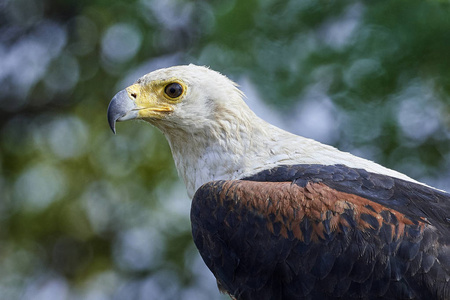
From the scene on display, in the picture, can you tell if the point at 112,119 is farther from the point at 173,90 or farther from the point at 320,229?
the point at 320,229

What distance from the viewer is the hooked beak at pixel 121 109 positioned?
16.0 ft

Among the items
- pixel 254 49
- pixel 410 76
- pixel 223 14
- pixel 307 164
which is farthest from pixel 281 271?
pixel 223 14

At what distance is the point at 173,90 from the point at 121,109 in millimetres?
471

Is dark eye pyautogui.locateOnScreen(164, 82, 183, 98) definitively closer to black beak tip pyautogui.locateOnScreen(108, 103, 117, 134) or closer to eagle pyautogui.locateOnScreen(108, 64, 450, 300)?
black beak tip pyautogui.locateOnScreen(108, 103, 117, 134)

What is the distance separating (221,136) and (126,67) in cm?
726

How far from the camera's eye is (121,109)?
4.91 metres

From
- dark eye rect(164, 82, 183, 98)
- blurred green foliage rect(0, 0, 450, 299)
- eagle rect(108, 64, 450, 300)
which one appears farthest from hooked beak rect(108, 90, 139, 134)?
blurred green foliage rect(0, 0, 450, 299)

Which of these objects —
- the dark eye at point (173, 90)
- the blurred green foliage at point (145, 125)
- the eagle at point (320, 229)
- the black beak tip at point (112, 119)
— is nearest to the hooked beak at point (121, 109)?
the black beak tip at point (112, 119)

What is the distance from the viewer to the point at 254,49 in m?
11.1

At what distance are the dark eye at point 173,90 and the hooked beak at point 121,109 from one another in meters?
0.30

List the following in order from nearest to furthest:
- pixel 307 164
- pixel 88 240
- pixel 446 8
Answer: pixel 307 164, pixel 446 8, pixel 88 240

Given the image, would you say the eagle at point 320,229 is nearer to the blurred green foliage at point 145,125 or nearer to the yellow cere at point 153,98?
the yellow cere at point 153,98

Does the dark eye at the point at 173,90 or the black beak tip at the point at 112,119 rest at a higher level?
the dark eye at the point at 173,90

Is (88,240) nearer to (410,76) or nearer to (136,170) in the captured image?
(136,170)
